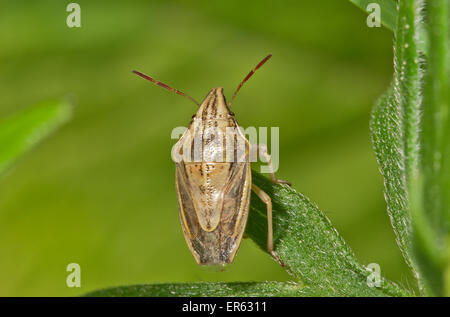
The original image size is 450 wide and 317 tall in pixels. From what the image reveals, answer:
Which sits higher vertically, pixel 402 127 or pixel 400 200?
pixel 402 127

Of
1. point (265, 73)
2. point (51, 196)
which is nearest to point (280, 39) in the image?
point (265, 73)

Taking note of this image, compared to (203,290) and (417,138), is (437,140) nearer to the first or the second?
(417,138)

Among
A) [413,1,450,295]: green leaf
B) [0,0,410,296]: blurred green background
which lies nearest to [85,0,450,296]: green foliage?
[413,1,450,295]: green leaf

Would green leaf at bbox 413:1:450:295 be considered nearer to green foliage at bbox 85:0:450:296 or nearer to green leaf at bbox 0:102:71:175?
green foliage at bbox 85:0:450:296

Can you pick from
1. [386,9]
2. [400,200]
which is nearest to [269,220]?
[400,200]

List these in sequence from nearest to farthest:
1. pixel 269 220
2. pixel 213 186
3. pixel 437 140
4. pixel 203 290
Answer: pixel 437 140
pixel 203 290
pixel 269 220
pixel 213 186

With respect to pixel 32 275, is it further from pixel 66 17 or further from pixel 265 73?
pixel 265 73

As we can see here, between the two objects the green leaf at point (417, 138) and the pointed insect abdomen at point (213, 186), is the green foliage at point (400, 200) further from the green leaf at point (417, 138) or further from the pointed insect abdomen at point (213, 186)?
the pointed insect abdomen at point (213, 186)
